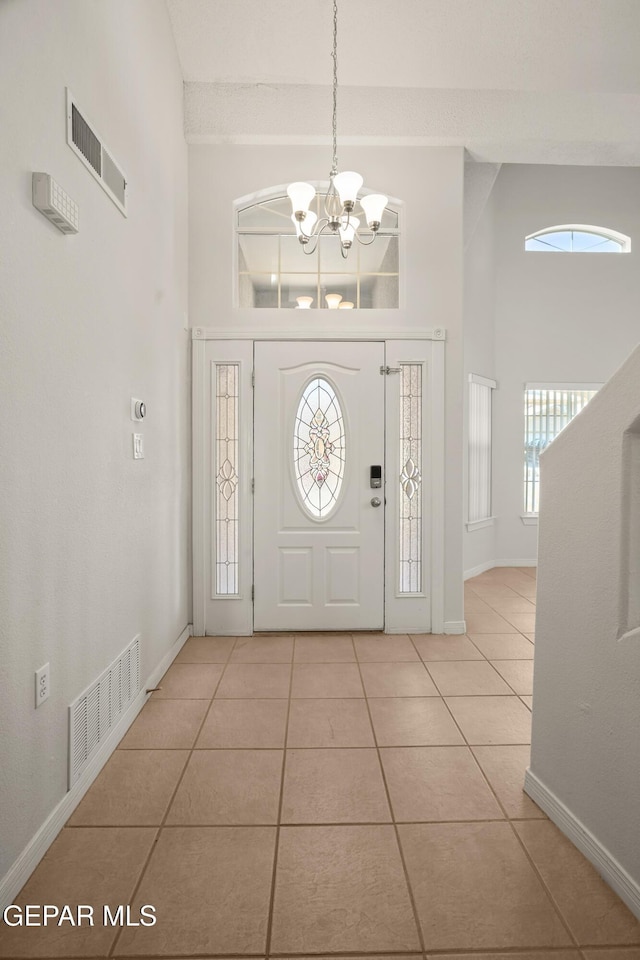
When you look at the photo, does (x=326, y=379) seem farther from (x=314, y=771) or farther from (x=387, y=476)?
(x=314, y=771)

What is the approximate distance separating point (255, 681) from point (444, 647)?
4.32 ft

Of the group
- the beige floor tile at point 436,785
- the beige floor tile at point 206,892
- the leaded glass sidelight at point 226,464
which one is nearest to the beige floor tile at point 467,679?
the beige floor tile at point 436,785

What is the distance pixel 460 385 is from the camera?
367cm

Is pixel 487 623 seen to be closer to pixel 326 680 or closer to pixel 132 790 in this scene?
pixel 326 680

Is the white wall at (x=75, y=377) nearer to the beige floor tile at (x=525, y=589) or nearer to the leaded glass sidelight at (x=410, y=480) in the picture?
the leaded glass sidelight at (x=410, y=480)

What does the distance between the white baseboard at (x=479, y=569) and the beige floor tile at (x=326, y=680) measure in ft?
9.09

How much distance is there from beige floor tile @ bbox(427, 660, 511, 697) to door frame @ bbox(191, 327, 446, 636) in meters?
0.62

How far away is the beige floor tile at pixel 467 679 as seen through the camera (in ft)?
9.18

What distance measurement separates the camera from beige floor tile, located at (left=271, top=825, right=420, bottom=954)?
1.35 metres

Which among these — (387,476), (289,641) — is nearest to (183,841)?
(289,641)

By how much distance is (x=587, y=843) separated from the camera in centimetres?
162

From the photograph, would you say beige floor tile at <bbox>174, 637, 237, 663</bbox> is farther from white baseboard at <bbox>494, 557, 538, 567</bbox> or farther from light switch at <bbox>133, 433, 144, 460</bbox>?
white baseboard at <bbox>494, 557, 538, 567</bbox>

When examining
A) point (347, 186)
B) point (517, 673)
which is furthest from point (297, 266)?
point (517, 673)

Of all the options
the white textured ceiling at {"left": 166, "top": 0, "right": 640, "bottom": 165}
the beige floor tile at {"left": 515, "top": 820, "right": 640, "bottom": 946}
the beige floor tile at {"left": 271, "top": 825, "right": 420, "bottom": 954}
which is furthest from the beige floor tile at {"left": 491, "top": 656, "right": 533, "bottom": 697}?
the white textured ceiling at {"left": 166, "top": 0, "right": 640, "bottom": 165}
